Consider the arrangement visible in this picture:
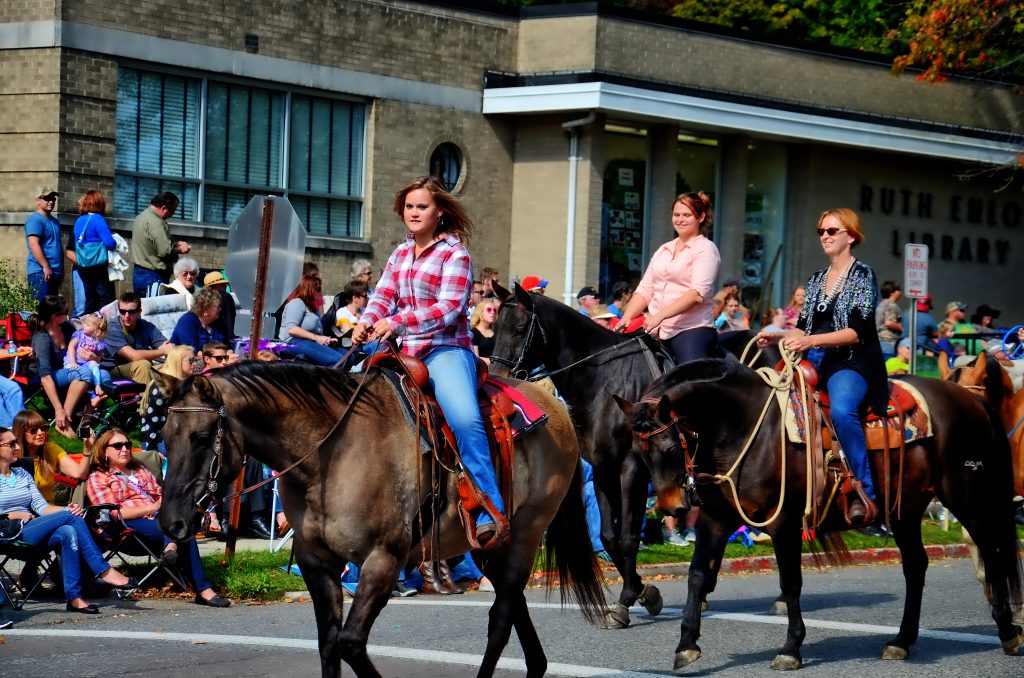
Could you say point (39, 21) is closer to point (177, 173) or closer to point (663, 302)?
point (177, 173)

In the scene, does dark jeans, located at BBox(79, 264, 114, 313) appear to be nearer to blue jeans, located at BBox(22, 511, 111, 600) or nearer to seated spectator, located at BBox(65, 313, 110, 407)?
seated spectator, located at BBox(65, 313, 110, 407)

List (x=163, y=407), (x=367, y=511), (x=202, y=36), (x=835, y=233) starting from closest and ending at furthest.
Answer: (x=367, y=511), (x=835, y=233), (x=163, y=407), (x=202, y=36)

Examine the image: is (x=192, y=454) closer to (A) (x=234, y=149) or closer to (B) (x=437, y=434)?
(B) (x=437, y=434)

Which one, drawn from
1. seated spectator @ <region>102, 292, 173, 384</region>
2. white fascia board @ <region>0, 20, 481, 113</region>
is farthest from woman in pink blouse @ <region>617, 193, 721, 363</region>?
white fascia board @ <region>0, 20, 481, 113</region>

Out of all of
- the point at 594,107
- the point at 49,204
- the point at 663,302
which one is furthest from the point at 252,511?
the point at 594,107

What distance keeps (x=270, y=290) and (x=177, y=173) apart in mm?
9838

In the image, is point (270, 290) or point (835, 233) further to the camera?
point (270, 290)

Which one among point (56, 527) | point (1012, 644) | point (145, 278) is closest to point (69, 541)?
point (56, 527)

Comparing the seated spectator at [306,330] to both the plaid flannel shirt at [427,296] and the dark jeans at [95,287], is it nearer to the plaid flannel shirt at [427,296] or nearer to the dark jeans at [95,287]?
the dark jeans at [95,287]

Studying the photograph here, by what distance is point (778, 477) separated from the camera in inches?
377

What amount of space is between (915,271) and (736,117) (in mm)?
6473

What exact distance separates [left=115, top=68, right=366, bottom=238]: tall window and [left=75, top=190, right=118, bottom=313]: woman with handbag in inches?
93.9

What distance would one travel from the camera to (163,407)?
1409cm

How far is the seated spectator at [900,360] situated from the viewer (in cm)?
2120
